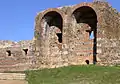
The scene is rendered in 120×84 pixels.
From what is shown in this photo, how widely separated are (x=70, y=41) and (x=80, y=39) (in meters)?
0.90

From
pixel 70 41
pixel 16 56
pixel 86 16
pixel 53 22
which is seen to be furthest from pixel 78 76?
pixel 16 56

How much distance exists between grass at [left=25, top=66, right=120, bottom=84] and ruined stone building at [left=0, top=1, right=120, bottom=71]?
367 cm

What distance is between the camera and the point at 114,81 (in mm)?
17406

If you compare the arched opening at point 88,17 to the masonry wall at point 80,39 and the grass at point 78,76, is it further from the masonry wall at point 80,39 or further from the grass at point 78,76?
the grass at point 78,76

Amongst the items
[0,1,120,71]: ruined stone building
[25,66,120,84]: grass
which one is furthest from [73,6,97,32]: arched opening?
[25,66,120,84]: grass

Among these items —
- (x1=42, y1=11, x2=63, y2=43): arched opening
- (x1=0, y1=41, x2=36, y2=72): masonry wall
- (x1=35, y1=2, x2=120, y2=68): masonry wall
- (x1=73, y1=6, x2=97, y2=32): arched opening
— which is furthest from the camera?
(x1=0, y1=41, x2=36, y2=72): masonry wall

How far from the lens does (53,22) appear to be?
29.6m

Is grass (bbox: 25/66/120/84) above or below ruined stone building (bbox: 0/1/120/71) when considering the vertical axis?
below

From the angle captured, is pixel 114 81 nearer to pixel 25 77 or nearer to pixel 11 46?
pixel 25 77

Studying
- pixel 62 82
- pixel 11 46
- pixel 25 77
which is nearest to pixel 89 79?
pixel 62 82

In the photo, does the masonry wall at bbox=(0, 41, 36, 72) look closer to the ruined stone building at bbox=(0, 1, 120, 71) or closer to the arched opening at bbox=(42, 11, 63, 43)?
the ruined stone building at bbox=(0, 1, 120, 71)

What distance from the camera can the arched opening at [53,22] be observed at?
2888 cm

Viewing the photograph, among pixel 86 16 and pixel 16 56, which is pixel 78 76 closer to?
pixel 86 16

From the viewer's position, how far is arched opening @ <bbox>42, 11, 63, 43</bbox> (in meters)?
28.9
